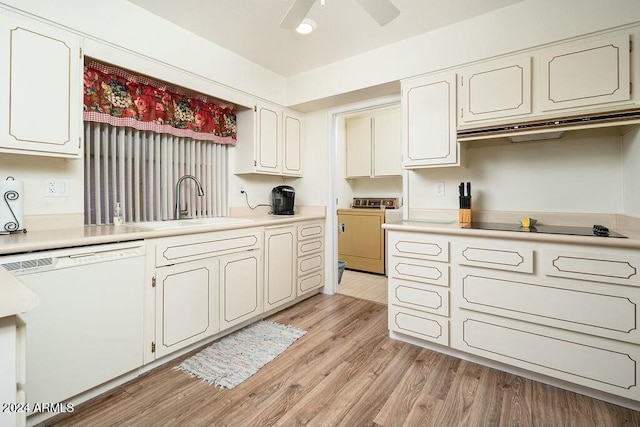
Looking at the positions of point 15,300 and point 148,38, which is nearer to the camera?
point 15,300

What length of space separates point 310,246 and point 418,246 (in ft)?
4.41

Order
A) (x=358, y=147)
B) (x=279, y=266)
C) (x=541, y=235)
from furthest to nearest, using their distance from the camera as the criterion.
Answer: (x=358, y=147)
(x=279, y=266)
(x=541, y=235)

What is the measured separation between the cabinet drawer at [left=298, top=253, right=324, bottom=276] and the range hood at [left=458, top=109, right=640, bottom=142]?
6.02ft

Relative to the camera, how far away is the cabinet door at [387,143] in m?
4.21

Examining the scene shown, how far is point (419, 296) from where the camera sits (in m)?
2.19

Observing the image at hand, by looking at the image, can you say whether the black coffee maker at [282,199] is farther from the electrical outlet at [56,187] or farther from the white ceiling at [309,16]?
the electrical outlet at [56,187]

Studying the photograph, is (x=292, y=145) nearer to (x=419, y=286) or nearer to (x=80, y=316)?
(x=419, y=286)

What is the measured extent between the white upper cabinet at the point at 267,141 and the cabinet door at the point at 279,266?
696 mm

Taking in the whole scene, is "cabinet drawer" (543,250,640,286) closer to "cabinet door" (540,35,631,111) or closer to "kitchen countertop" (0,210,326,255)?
"cabinet door" (540,35,631,111)

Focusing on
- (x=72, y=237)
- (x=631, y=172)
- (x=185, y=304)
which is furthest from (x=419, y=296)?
(x=72, y=237)

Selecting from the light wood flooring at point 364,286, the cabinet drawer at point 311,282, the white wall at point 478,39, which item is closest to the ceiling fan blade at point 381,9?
the white wall at point 478,39

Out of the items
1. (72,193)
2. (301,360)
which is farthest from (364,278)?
(72,193)

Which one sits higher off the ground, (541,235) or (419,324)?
(541,235)

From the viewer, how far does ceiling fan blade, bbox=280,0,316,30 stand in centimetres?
144
